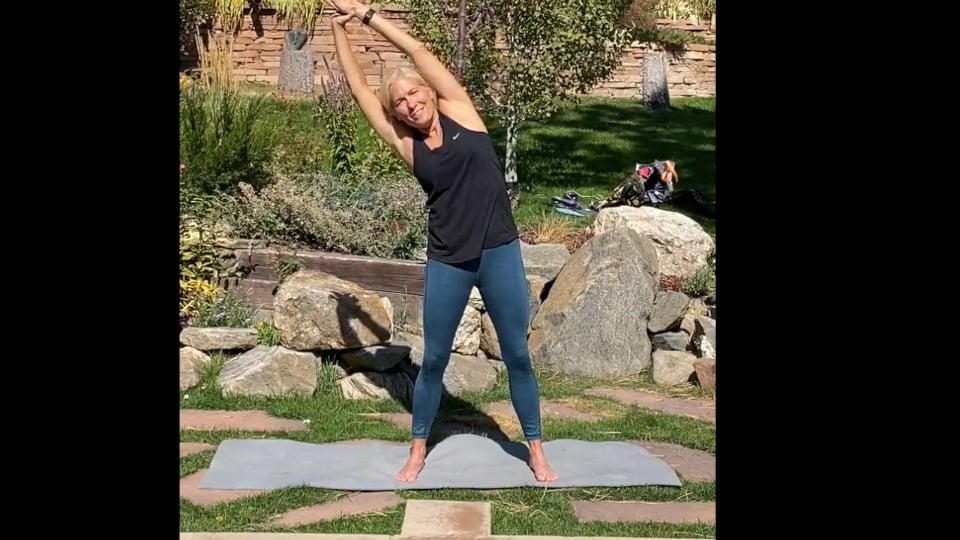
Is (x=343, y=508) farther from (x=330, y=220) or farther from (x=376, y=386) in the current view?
(x=330, y=220)

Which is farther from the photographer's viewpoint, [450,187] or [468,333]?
[468,333]

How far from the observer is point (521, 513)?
4551 mm

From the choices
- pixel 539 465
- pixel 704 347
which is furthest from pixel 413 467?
pixel 704 347

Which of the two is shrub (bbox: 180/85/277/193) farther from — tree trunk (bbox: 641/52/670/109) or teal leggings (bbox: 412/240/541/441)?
tree trunk (bbox: 641/52/670/109)

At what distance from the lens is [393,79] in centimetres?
464

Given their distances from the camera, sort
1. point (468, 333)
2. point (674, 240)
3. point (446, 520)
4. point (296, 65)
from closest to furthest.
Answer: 1. point (446, 520)
2. point (468, 333)
3. point (674, 240)
4. point (296, 65)

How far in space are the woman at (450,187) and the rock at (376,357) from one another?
1529 millimetres

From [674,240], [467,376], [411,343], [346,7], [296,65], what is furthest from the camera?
[296,65]

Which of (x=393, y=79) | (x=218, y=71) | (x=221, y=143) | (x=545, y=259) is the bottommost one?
(x=545, y=259)

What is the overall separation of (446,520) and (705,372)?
2534 millimetres
